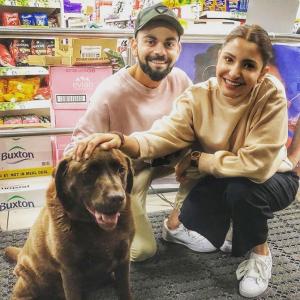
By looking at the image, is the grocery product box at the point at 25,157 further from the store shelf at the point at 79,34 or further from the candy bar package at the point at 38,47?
the candy bar package at the point at 38,47

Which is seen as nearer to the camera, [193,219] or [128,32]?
[193,219]

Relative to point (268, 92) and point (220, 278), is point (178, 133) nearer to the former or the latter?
point (268, 92)

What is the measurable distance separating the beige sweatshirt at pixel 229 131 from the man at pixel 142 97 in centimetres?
17

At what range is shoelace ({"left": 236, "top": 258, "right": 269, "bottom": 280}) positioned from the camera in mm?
1439

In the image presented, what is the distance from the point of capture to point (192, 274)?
1.53 m

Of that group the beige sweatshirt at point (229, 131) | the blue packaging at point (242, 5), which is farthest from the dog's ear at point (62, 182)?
the blue packaging at point (242, 5)

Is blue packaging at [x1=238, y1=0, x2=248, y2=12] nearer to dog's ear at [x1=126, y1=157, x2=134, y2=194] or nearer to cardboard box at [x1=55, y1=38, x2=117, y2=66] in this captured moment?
cardboard box at [x1=55, y1=38, x2=117, y2=66]

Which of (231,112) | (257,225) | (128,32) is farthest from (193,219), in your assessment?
(128,32)

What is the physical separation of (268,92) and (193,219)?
0.57m

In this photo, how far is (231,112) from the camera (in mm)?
1340

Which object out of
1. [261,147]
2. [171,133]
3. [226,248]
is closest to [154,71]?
[171,133]

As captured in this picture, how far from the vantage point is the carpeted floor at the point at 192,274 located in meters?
1.41

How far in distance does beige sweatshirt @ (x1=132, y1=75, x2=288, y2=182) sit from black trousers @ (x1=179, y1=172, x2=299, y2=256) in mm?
58

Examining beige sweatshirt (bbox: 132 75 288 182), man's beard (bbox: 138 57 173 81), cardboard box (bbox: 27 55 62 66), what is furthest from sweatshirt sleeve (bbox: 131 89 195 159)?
cardboard box (bbox: 27 55 62 66)
